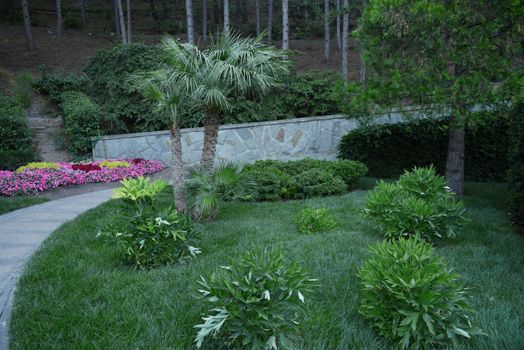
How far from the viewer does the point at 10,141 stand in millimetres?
11680

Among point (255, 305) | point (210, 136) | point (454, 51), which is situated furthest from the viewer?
point (210, 136)

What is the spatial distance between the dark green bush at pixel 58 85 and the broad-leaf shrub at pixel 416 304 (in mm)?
15118

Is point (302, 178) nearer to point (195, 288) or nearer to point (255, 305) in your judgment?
point (195, 288)

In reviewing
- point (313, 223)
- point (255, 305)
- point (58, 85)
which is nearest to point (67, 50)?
point (58, 85)

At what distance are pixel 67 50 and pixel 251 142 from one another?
16729mm

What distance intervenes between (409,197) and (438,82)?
1.61 metres

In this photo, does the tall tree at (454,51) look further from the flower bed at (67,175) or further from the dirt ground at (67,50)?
the dirt ground at (67,50)

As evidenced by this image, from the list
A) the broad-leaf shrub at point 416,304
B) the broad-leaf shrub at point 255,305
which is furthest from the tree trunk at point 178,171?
the broad-leaf shrub at point 416,304

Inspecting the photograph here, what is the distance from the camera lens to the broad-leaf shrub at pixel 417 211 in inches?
183

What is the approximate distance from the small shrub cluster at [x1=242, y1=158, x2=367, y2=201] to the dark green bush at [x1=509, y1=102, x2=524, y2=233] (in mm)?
3022

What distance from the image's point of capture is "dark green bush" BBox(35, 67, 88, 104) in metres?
15.8

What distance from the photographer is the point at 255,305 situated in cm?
254

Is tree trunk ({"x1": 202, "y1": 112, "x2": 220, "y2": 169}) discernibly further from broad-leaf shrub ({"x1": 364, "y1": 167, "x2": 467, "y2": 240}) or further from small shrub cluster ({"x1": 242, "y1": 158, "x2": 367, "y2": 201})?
broad-leaf shrub ({"x1": 364, "y1": 167, "x2": 467, "y2": 240})

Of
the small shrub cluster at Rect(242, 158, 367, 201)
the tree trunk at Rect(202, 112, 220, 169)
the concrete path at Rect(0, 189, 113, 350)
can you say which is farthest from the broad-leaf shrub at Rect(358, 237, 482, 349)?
the small shrub cluster at Rect(242, 158, 367, 201)
